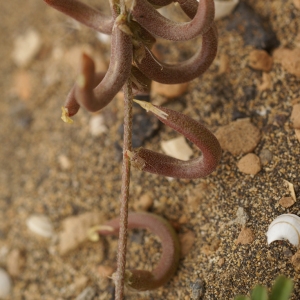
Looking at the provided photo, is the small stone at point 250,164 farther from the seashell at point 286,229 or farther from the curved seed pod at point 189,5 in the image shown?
the curved seed pod at point 189,5

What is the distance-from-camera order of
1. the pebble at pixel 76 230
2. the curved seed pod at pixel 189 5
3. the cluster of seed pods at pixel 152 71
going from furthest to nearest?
the pebble at pixel 76 230 → the curved seed pod at pixel 189 5 → the cluster of seed pods at pixel 152 71

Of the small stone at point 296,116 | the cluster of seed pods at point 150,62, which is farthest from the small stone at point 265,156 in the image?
the cluster of seed pods at point 150,62

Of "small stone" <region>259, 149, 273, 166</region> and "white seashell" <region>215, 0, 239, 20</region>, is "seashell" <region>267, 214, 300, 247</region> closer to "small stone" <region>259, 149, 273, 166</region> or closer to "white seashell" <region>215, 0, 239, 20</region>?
"small stone" <region>259, 149, 273, 166</region>

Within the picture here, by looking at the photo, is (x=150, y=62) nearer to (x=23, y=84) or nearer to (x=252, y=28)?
(x=252, y=28)

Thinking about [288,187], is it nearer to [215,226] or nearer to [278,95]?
[215,226]

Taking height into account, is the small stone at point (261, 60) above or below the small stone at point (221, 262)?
above

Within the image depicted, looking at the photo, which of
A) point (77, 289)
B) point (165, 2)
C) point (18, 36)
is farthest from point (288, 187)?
point (18, 36)

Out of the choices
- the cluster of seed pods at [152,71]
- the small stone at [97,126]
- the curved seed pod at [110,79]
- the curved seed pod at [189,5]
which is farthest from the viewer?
the small stone at [97,126]

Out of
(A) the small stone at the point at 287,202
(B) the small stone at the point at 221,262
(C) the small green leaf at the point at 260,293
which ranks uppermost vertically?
(C) the small green leaf at the point at 260,293
